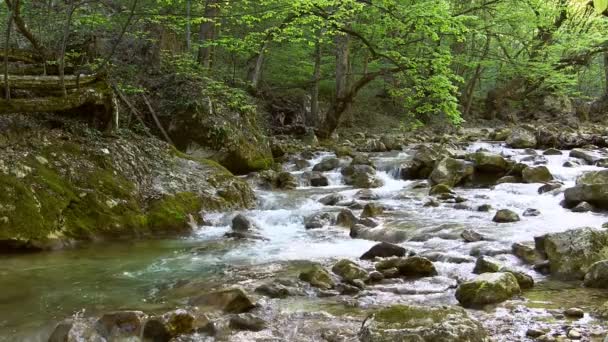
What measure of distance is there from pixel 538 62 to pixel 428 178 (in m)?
12.6

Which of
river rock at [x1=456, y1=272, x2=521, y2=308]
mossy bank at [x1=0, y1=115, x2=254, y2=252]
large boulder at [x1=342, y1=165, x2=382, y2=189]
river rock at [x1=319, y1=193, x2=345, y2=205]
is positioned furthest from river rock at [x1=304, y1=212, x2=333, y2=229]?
river rock at [x1=456, y1=272, x2=521, y2=308]

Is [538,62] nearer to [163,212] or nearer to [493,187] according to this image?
[493,187]

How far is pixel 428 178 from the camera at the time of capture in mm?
12227

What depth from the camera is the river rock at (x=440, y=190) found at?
410 inches

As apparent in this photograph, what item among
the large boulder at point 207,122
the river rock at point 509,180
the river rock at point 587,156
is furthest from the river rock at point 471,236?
the river rock at point 587,156

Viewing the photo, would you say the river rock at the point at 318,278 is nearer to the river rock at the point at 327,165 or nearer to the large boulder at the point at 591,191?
the large boulder at the point at 591,191

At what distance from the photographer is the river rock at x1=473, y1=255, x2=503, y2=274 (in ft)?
17.7

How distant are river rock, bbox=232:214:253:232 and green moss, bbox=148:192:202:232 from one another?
0.73 metres

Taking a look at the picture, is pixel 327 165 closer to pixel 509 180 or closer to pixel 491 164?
pixel 491 164

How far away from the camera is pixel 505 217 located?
8.02 metres

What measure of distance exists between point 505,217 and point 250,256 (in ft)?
13.3

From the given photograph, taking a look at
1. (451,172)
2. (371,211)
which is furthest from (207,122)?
(451,172)

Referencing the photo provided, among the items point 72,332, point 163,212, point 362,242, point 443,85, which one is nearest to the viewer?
point 72,332

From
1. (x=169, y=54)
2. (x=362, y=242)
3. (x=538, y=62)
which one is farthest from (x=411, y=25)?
(x=538, y=62)
